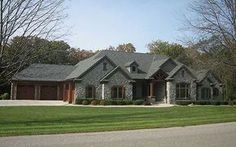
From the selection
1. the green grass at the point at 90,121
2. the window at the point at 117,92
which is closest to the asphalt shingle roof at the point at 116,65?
the window at the point at 117,92

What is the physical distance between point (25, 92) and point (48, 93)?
3431 millimetres

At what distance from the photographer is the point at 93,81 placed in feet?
164

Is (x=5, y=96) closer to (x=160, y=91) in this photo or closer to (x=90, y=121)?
(x=160, y=91)

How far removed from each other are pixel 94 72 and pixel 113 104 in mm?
5560

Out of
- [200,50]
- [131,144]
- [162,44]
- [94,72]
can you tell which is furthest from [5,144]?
[162,44]

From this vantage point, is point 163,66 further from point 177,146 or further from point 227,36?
point 177,146

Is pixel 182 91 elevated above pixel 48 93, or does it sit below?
above

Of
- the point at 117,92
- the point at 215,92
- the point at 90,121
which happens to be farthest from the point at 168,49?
the point at 90,121

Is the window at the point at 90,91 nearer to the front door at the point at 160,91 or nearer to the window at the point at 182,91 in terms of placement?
the front door at the point at 160,91

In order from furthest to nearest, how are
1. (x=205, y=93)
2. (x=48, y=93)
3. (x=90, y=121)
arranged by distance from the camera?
1. (x=48, y=93)
2. (x=205, y=93)
3. (x=90, y=121)

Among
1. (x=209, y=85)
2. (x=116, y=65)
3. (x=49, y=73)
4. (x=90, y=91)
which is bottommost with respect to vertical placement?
(x=90, y=91)

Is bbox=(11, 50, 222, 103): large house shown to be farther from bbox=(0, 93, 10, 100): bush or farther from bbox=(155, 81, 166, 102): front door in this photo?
bbox=(0, 93, 10, 100): bush

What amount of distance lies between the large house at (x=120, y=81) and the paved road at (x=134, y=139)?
3185 cm

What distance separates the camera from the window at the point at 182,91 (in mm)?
54625
